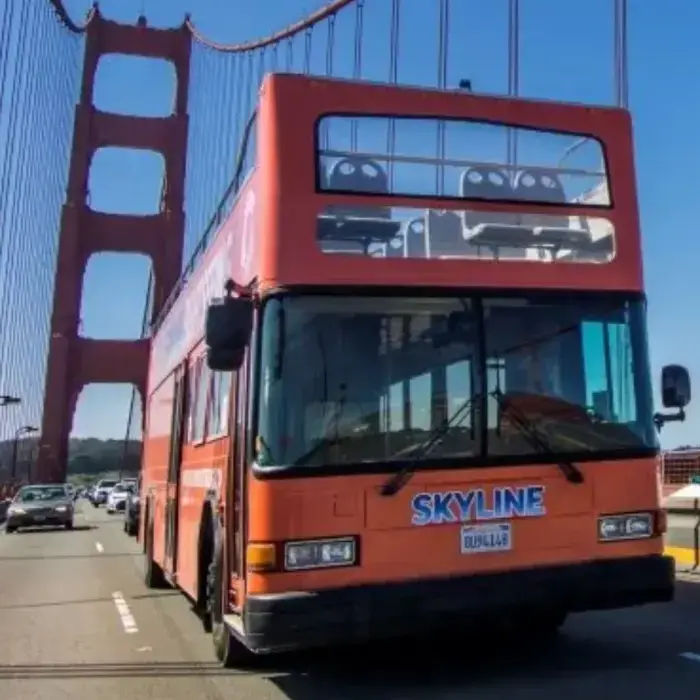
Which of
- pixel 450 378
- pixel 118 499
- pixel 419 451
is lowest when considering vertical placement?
pixel 419 451

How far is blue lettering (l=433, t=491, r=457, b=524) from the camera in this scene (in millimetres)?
5477

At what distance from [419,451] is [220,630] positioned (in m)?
2.10

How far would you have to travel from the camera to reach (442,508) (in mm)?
5488

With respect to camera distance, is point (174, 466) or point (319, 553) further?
point (174, 466)

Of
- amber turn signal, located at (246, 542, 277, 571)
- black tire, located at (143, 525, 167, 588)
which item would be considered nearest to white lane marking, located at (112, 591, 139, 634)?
black tire, located at (143, 525, 167, 588)

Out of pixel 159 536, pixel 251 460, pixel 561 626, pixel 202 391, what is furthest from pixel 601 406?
pixel 159 536

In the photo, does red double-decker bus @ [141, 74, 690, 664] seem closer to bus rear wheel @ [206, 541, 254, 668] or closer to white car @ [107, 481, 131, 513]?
bus rear wheel @ [206, 541, 254, 668]

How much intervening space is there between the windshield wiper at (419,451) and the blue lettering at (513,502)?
1.46 feet

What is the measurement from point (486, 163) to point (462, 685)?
2.90 m

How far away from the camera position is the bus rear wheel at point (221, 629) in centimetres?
644

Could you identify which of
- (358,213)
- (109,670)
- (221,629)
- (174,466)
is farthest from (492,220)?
(174,466)

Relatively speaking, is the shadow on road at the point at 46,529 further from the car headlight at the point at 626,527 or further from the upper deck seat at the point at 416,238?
the car headlight at the point at 626,527

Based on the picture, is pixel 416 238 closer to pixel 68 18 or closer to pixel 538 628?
pixel 538 628

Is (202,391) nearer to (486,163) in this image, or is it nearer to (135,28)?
(486,163)
